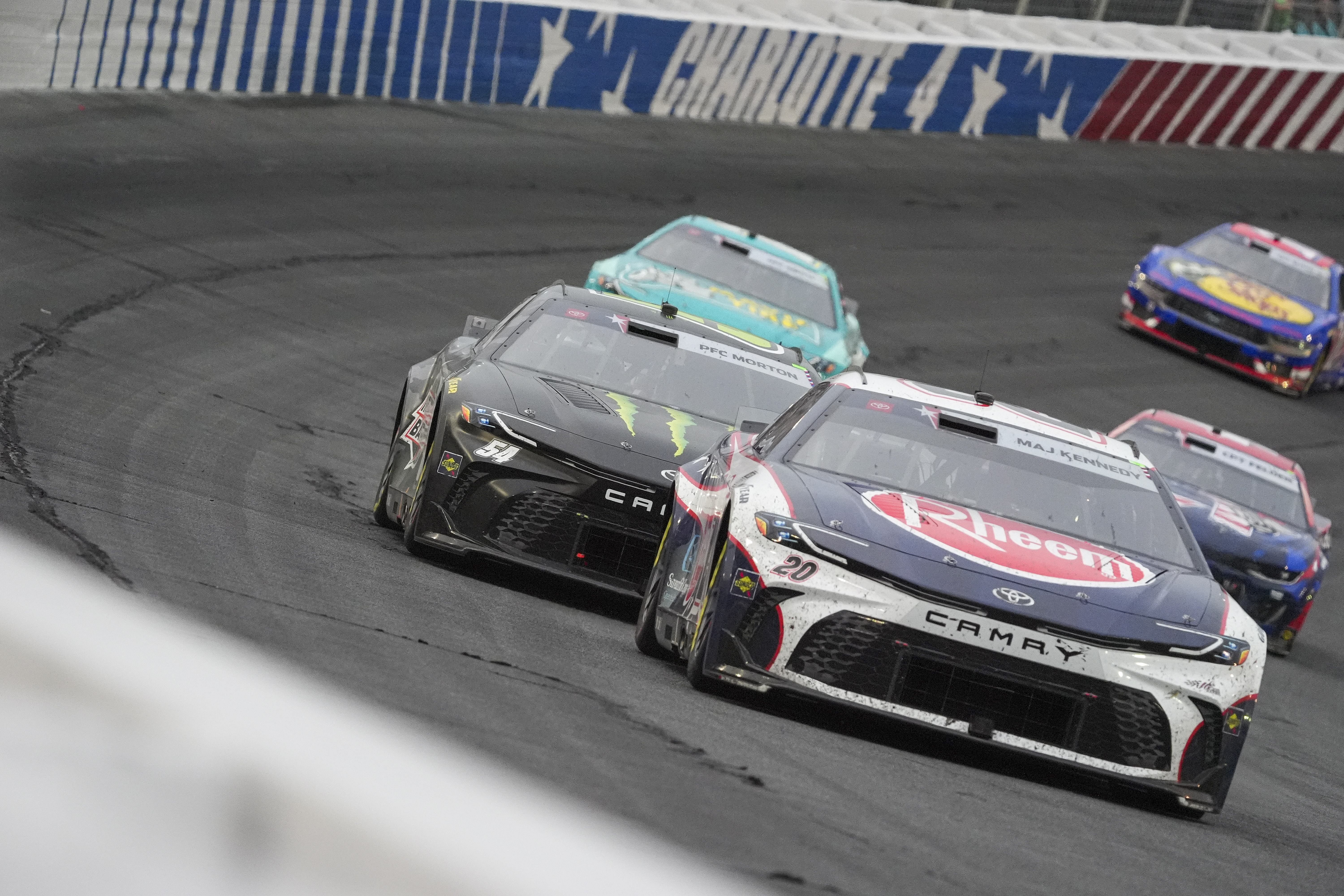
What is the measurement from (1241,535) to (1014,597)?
278 inches

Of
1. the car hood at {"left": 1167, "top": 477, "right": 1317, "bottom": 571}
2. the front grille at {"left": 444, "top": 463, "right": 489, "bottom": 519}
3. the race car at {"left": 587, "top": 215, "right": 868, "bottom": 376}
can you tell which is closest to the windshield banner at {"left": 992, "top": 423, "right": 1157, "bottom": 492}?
the front grille at {"left": 444, "top": 463, "right": 489, "bottom": 519}

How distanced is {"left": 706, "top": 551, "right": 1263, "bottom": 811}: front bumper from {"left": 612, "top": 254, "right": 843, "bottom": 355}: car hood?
23.7 ft

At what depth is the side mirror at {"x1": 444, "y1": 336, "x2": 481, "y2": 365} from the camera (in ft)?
29.6

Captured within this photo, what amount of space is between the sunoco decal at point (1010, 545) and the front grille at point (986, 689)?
0.38 metres

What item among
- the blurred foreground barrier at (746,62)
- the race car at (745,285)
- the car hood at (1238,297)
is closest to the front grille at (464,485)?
the race car at (745,285)

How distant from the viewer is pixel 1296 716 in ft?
35.2

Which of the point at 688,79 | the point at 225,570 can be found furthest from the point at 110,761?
the point at 688,79

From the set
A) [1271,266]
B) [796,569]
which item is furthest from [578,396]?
[1271,266]

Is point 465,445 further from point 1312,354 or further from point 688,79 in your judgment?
point 688,79

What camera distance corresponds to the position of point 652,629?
7.25 meters

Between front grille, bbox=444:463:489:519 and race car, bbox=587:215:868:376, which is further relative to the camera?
race car, bbox=587:215:868:376

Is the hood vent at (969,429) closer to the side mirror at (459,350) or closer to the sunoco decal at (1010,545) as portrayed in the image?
the sunoco decal at (1010,545)

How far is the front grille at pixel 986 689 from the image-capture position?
6.11 m

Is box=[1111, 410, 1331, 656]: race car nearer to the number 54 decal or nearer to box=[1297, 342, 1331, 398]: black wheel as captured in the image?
the number 54 decal
